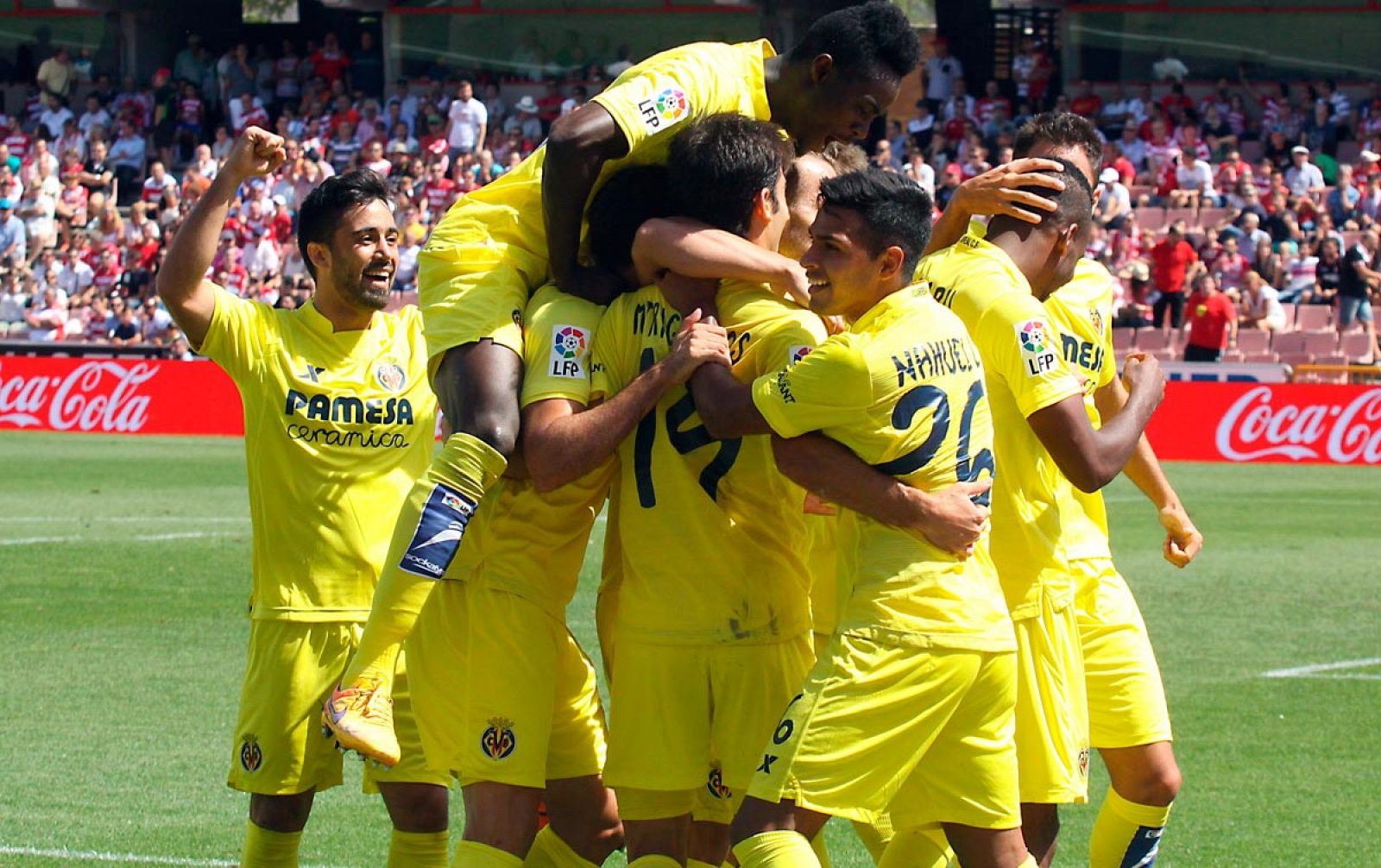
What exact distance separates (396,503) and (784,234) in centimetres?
156

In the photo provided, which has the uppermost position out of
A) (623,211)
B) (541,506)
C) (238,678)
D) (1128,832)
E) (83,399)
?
(623,211)

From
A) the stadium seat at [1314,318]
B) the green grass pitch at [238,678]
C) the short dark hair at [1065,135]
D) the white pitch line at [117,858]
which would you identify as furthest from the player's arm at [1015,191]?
the stadium seat at [1314,318]

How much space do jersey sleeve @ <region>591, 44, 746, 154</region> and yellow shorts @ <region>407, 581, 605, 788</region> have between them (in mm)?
1269

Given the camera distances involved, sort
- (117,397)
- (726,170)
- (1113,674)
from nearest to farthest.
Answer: (726,170) → (1113,674) → (117,397)

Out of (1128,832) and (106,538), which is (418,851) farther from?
(106,538)

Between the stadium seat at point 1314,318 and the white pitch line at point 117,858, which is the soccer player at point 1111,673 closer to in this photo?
the white pitch line at point 117,858

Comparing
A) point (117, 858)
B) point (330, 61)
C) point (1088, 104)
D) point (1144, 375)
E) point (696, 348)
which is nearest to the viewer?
point (696, 348)

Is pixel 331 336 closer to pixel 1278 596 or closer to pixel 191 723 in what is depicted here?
pixel 191 723

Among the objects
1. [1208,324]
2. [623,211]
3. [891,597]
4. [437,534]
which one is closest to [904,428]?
[891,597]

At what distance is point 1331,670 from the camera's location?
1041 cm

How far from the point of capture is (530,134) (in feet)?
112

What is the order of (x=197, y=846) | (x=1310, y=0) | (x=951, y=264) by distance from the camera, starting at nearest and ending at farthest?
(x=951, y=264) < (x=197, y=846) < (x=1310, y=0)

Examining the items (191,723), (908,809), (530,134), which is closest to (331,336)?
(908,809)

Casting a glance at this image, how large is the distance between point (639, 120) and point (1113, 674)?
6.83 ft
